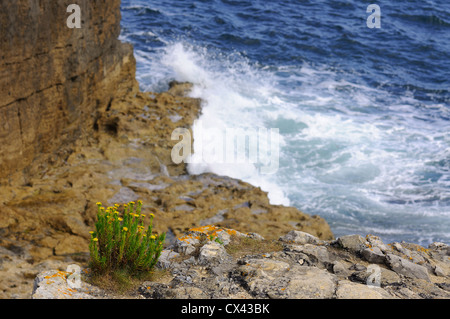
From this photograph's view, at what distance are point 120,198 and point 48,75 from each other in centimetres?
Result: 268

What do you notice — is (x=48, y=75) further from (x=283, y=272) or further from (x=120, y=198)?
(x=283, y=272)

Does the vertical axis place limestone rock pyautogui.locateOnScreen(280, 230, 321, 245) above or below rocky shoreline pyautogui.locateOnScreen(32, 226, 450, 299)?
below

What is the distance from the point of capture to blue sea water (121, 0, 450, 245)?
39.4 feet

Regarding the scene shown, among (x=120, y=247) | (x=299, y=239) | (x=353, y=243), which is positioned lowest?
(x=299, y=239)

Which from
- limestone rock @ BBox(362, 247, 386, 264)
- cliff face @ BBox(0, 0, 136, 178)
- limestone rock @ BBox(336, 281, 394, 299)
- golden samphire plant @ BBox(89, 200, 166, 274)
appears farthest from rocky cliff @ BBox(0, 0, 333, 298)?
limestone rock @ BBox(336, 281, 394, 299)

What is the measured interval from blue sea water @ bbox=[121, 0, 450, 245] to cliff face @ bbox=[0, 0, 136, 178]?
2934mm

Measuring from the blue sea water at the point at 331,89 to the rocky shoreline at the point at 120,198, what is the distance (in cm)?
181

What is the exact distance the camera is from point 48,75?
9.04 metres

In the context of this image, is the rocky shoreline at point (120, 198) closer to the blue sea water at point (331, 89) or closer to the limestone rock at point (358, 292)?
the limestone rock at point (358, 292)

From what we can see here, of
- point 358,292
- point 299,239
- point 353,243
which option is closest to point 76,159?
point 299,239

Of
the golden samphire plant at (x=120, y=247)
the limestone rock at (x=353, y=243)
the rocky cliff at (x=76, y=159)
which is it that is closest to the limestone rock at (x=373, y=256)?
the limestone rock at (x=353, y=243)

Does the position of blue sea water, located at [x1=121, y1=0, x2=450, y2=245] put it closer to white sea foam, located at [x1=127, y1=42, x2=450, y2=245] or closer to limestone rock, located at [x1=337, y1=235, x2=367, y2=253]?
white sea foam, located at [x1=127, y1=42, x2=450, y2=245]
